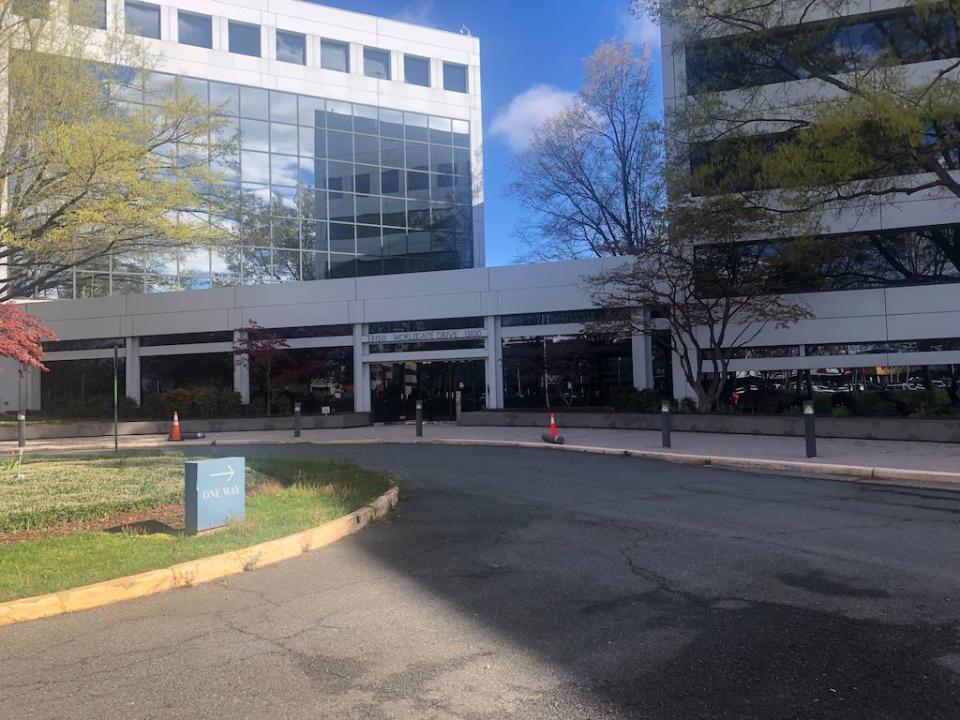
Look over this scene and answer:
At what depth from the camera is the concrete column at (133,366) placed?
29469mm

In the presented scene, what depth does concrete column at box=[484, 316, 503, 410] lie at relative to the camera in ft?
84.1

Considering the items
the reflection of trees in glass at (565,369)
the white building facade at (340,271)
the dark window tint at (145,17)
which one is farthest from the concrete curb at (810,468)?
the dark window tint at (145,17)

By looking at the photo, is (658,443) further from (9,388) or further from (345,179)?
(9,388)

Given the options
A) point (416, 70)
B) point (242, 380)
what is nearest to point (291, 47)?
point (416, 70)

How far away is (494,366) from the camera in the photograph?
2567 centimetres

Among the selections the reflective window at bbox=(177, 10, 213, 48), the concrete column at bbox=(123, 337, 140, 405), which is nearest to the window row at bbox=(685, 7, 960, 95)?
the concrete column at bbox=(123, 337, 140, 405)

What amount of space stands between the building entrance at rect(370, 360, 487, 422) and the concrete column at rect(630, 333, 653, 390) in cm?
558

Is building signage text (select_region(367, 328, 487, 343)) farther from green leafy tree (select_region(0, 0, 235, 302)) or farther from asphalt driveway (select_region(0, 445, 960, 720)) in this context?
asphalt driveway (select_region(0, 445, 960, 720))

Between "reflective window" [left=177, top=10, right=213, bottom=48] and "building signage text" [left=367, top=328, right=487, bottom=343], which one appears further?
"reflective window" [left=177, top=10, right=213, bottom=48]

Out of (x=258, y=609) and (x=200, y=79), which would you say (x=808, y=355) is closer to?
(x=258, y=609)

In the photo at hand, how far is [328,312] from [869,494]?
21.0 metres

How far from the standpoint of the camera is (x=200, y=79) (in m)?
34.3

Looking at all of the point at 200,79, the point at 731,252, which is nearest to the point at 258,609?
the point at 731,252

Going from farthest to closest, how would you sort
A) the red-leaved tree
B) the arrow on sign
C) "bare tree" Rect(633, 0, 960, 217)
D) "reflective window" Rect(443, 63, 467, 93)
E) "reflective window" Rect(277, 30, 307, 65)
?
"reflective window" Rect(443, 63, 467, 93) < "reflective window" Rect(277, 30, 307, 65) < the red-leaved tree < "bare tree" Rect(633, 0, 960, 217) < the arrow on sign
